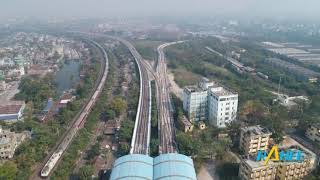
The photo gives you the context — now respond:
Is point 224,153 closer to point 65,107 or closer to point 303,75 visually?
point 65,107

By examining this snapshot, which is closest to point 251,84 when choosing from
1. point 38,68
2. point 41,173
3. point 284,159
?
point 284,159

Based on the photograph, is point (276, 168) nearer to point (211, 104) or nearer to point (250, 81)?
point (211, 104)

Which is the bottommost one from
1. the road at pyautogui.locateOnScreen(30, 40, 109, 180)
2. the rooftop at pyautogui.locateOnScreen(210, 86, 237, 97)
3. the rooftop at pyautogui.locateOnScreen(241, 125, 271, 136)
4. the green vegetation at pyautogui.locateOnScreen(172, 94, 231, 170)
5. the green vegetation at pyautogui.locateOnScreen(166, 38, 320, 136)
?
the road at pyautogui.locateOnScreen(30, 40, 109, 180)

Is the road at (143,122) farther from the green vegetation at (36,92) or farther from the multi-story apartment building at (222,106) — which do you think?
the green vegetation at (36,92)

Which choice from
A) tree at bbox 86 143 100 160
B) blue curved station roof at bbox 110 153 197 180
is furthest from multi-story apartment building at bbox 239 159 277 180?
tree at bbox 86 143 100 160

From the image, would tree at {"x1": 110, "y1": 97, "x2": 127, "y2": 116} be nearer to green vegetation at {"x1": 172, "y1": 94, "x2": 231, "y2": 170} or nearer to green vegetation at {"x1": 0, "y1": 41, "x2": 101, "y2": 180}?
green vegetation at {"x1": 0, "y1": 41, "x2": 101, "y2": 180}
